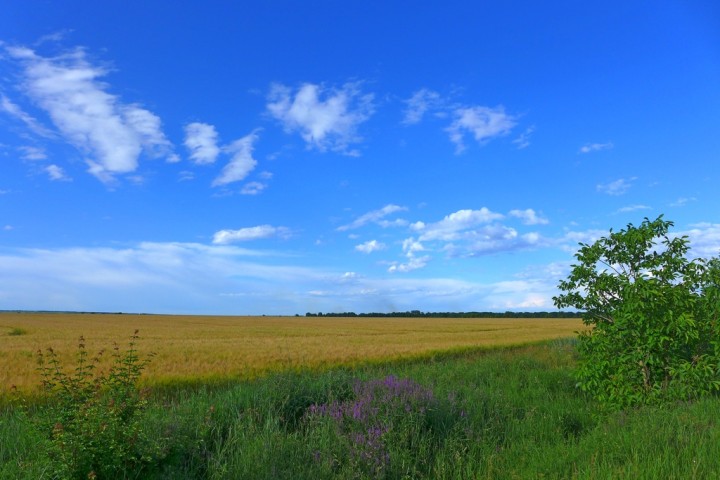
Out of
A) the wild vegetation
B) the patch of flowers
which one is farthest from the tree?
the patch of flowers

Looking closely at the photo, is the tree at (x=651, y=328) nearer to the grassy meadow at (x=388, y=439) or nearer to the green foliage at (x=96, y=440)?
the grassy meadow at (x=388, y=439)

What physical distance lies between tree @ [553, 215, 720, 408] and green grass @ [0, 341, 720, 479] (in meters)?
0.64

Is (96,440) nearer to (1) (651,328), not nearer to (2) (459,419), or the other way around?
(2) (459,419)

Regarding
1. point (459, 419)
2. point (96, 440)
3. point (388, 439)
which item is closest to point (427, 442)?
point (388, 439)

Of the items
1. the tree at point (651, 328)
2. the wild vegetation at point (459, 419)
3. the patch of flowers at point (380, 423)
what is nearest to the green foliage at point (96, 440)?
the wild vegetation at point (459, 419)

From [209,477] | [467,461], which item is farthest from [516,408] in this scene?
[209,477]

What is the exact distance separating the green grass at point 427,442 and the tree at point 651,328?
64 cm

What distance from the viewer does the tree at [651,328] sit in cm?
766

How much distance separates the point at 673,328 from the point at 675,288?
794 millimetres

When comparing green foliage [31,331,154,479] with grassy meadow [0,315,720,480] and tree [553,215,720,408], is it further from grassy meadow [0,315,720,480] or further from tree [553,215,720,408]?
tree [553,215,720,408]

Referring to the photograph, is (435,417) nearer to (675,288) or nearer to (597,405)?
(597,405)

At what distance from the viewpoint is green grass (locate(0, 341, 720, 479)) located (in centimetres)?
459

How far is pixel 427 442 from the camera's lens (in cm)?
579

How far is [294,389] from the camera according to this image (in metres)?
7.84
